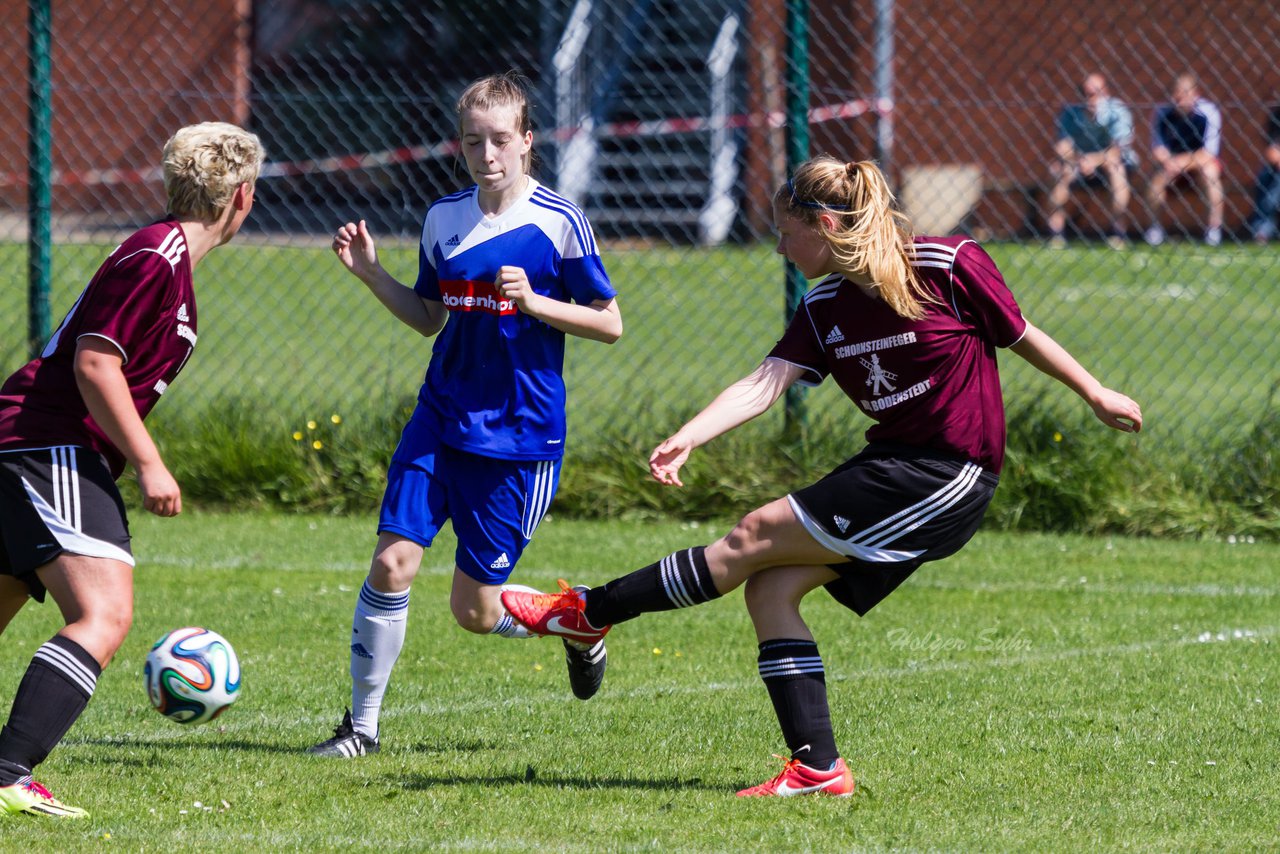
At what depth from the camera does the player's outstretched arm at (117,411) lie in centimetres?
382

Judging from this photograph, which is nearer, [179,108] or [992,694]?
[992,694]

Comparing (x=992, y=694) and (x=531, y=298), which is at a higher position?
(x=531, y=298)

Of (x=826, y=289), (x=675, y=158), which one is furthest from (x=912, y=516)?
(x=675, y=158)

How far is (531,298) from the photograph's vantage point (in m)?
4.36

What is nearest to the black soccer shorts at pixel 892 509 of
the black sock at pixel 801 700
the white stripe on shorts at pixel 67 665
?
the black sock at pixel 801 700

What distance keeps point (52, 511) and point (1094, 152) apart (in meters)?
12.9

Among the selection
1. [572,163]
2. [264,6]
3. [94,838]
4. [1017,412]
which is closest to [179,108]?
[264,6]

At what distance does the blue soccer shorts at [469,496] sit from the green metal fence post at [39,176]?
457 cm

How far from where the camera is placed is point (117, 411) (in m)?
3.83

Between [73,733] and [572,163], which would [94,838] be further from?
[572,163]

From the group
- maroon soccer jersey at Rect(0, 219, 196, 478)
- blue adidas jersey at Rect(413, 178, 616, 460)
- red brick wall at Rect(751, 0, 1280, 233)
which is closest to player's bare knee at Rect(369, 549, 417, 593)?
blue adidas jersey at Rect(413, 178, 616, 460)

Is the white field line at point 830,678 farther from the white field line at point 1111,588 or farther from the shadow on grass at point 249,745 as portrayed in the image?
the white field line at point 1111,588

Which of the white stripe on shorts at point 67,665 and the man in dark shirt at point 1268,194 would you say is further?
the man in dark shirt at point 1268,194

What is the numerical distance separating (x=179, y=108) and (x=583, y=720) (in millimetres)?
15358
